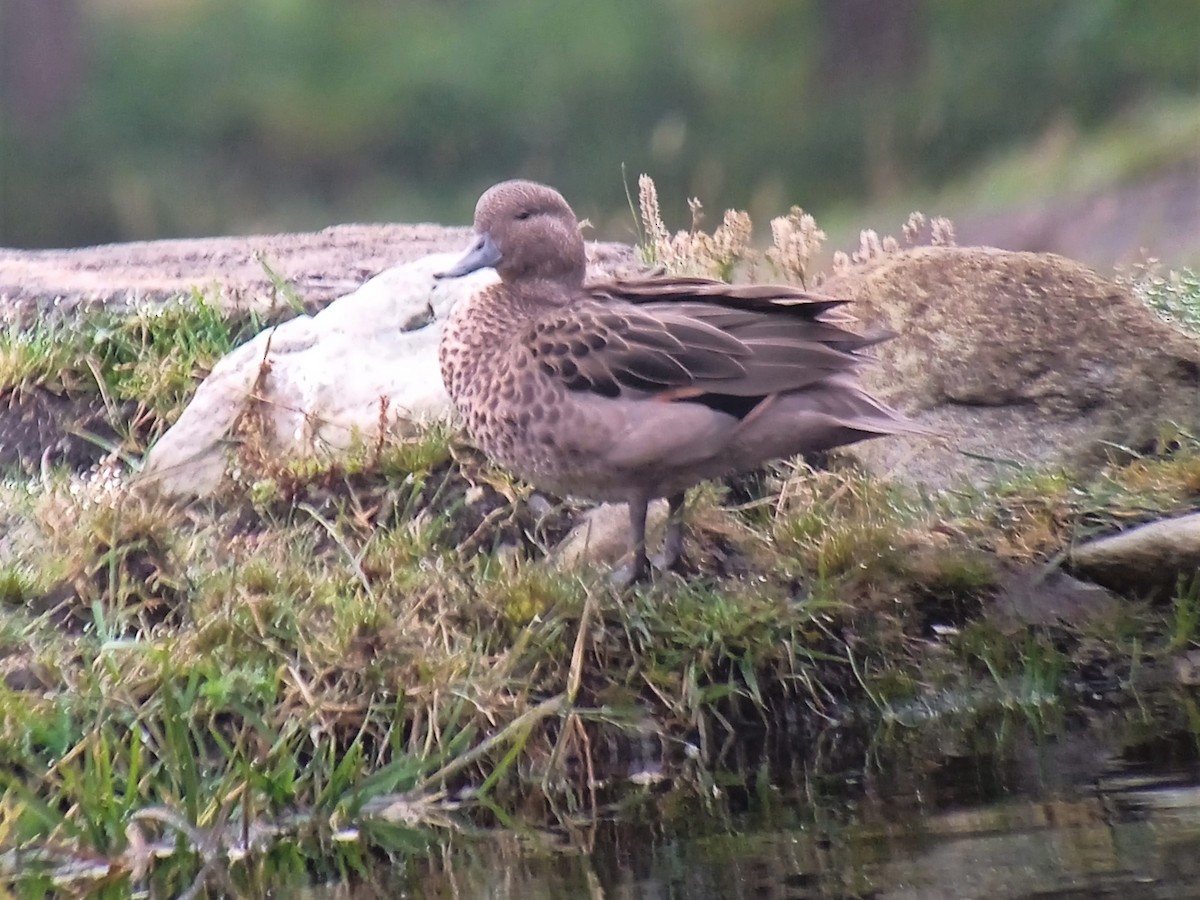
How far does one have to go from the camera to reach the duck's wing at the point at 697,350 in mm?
3359

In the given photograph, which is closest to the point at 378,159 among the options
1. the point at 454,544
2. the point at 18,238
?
the point at 18,238

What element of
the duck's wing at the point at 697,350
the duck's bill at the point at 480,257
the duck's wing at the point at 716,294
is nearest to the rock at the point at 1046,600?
the duck's wing at the point at 697,350

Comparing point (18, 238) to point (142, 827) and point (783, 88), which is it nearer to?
point (783, 88)

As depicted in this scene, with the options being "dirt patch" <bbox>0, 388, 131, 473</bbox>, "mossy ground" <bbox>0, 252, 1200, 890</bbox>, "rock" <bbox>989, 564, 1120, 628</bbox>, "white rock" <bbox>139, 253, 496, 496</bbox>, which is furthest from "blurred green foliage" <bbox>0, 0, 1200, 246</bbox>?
"rock" <bbox>989, 564, 1120, 628</bbox>

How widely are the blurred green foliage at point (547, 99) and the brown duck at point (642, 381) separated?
2.90 metres

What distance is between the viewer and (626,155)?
6.41 meters

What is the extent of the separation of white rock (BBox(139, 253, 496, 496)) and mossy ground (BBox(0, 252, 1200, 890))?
11 cm

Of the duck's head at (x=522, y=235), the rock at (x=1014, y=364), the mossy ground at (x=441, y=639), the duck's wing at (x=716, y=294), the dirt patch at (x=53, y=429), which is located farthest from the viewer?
the dirt patch at (x=53, y=429)

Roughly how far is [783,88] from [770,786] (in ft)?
13.9

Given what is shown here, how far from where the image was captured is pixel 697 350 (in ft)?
11.1

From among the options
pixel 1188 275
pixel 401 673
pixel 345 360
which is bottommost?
pixel 401 673

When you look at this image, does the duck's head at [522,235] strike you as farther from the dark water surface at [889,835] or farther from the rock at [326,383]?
the dark water surface at [889,835]

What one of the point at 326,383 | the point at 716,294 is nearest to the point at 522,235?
the point at 716,294

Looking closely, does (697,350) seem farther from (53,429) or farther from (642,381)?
(53,429)
